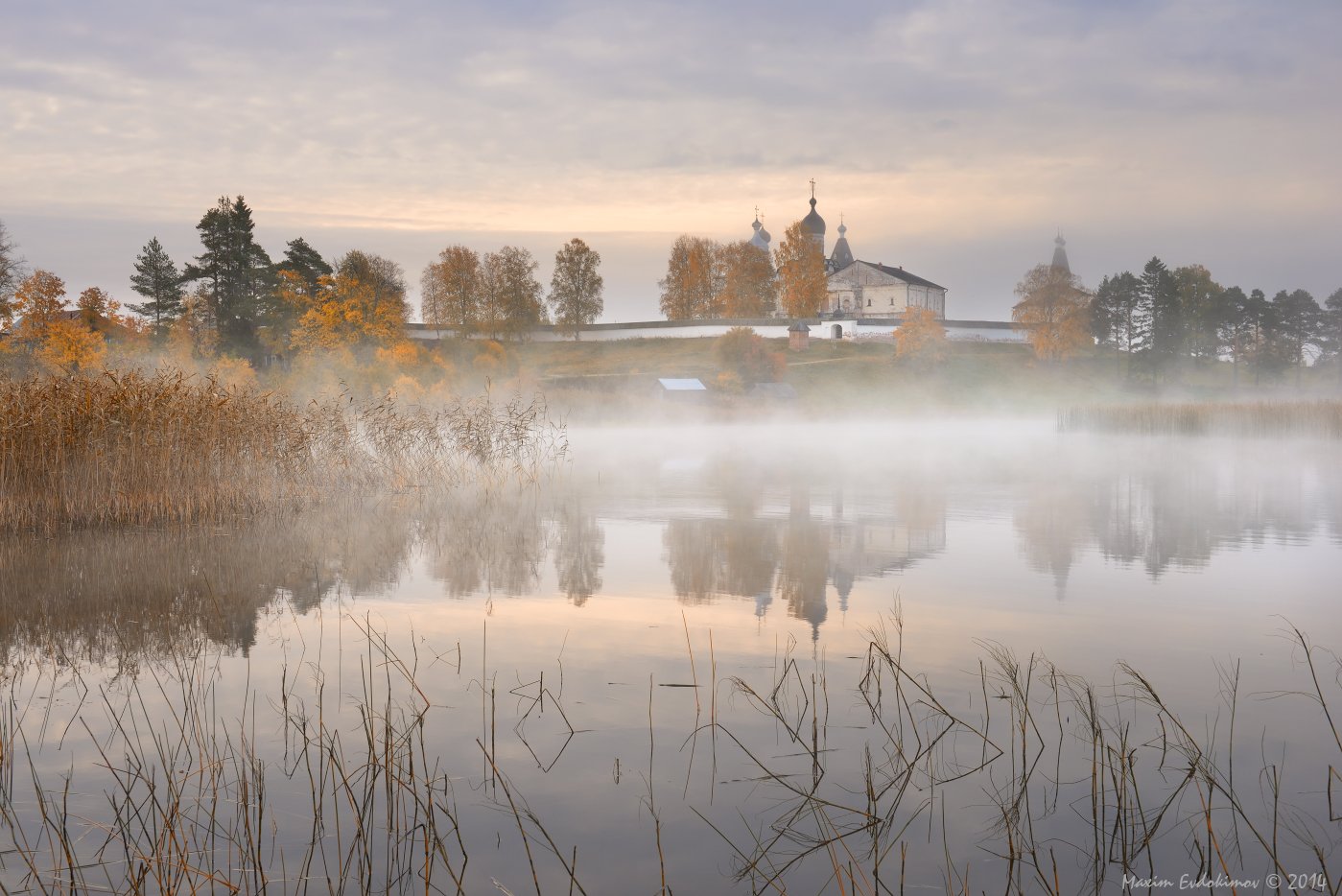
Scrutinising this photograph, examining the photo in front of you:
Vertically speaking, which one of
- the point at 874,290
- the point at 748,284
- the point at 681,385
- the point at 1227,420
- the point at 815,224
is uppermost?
the point at 815,224

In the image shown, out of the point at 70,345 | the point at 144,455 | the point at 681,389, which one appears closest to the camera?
the point at 144,455

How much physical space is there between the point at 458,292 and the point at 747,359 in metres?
27.5

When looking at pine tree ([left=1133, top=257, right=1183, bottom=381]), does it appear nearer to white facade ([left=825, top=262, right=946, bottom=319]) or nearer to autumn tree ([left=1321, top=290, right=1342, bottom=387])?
autumn tree ([left=1321, top=290, right=1342, bottom=387])

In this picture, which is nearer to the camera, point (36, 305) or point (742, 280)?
point (36, 305)

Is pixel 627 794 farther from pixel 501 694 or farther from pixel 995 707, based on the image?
pixel 995 707

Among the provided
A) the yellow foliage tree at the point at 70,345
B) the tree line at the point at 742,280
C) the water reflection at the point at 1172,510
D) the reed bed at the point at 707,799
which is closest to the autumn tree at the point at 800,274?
the tree line at the point at 742,280

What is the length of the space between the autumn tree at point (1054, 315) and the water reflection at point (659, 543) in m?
44.2

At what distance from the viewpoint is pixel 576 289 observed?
77.2 metres

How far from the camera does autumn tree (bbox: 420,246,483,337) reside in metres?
70.8

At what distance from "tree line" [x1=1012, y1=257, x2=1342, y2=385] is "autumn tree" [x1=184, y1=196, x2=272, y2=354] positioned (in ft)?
144

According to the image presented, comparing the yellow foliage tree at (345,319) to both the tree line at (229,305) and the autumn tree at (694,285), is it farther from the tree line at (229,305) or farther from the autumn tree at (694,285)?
the autumn tree at (694,285)

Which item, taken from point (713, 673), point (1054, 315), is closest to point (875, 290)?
point (1054, 315)

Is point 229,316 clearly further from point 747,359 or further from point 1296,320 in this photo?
point 1296,320

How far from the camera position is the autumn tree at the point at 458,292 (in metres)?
70.8
